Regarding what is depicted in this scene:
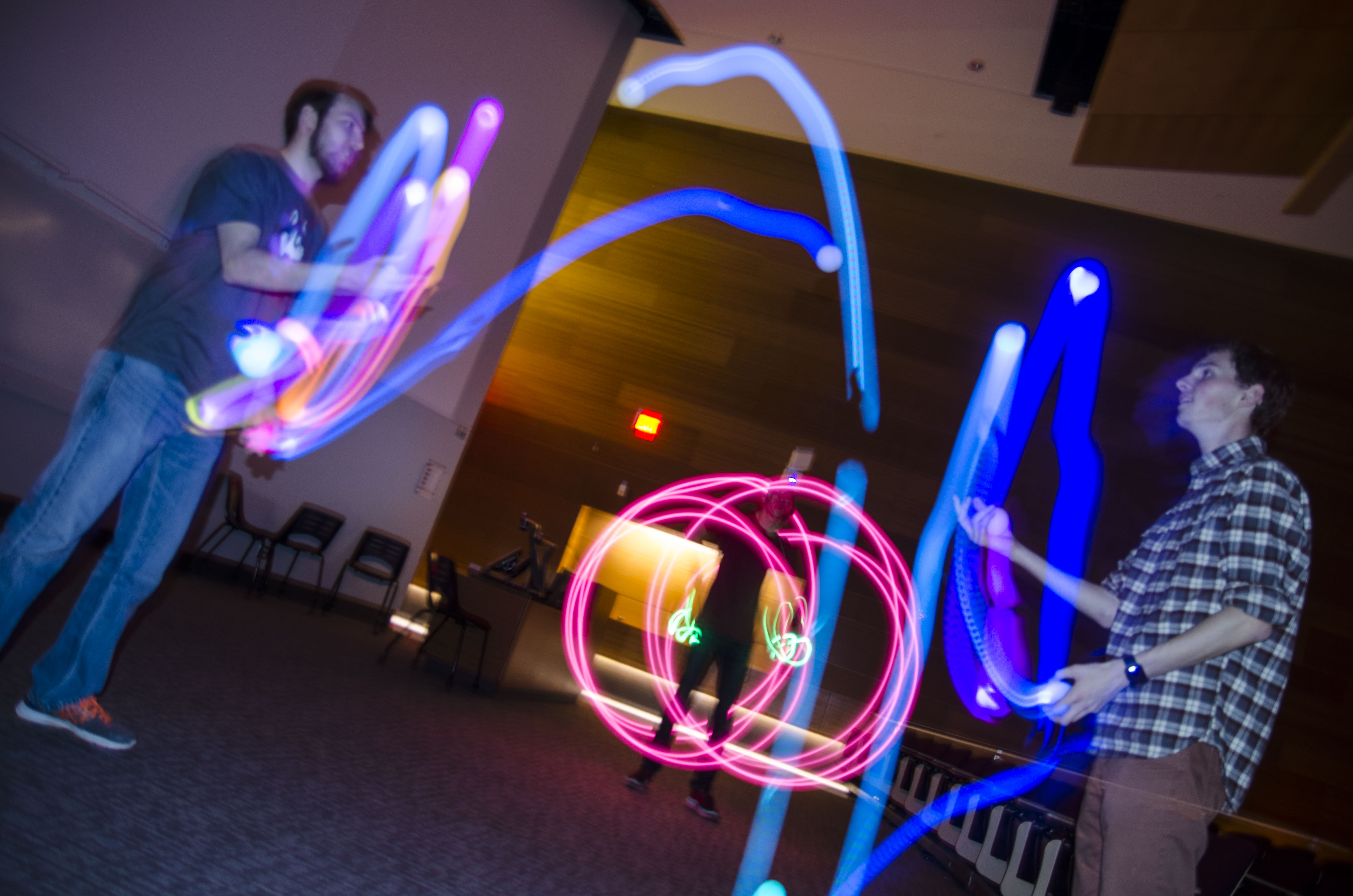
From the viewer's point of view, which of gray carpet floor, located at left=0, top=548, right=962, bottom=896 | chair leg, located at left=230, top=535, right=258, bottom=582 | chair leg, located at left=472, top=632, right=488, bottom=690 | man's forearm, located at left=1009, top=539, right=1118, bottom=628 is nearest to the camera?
gray carpet floor, located at left=0, top=548, right=962, bottom=896

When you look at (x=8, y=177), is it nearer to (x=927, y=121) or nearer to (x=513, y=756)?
(x=513, y=756)

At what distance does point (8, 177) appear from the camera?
123 inches

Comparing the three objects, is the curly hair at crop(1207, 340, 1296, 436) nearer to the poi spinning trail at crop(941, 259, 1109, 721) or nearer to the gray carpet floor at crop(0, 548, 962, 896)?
the gray carpet floor at crop(0, 548, 962, 896)

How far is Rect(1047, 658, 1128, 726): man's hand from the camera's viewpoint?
1301mm

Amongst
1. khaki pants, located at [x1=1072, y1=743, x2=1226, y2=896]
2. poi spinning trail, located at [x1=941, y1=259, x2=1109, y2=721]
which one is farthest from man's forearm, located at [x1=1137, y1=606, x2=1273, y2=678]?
poi spinning trail, located at [x1=941, y1=259, x2=1109, y2=721]

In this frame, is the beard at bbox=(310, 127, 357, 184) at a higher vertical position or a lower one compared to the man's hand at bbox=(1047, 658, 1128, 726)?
higher

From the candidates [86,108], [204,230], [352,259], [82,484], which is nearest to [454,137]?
[352,259]

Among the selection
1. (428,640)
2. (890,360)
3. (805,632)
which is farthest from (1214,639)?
(890,360)

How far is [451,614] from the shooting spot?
181 inches

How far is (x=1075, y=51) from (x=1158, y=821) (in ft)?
18.9

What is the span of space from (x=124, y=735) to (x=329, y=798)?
1.71 feet

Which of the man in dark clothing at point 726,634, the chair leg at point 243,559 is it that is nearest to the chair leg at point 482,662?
the man in dark clothing at point 726,634

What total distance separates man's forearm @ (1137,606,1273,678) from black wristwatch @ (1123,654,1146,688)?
0.03 meters

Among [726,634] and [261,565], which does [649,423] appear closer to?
[261,565]
